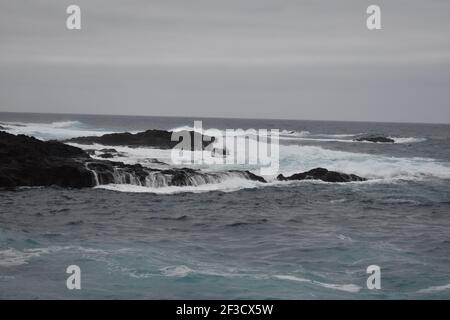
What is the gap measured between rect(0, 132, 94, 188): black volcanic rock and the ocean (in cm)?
85

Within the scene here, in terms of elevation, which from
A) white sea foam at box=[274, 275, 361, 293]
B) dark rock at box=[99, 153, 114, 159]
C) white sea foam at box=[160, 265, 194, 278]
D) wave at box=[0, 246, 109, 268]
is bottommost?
white sea foam at box=[274, 275, 361, 293]

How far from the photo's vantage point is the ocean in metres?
11.5

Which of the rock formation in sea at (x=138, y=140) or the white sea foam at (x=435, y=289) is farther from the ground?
the rock formation in sea at (x=138, y=140)

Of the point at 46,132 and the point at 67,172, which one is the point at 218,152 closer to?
the point at 67,172

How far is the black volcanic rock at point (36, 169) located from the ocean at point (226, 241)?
2.78 feet

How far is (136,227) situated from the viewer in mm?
17312

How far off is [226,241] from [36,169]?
1216cm

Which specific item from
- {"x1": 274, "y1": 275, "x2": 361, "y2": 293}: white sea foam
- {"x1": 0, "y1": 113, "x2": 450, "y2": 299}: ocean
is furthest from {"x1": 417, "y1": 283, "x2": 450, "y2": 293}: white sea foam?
{"x1": 274, "y1": 275, "x2": 361, "y2": 293}: white sea foam

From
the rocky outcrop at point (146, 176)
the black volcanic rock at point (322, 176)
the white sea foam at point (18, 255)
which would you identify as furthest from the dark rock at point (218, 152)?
the white sea foam at point (18, 255)

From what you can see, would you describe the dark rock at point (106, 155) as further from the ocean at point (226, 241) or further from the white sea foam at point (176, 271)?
the white sea foam at point (176, 271)

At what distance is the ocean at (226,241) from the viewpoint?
1150 centimetres

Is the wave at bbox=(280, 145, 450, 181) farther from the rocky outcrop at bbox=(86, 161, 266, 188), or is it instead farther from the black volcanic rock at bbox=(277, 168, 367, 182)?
the rocky outcrop at bbox=(86, 161, 266, 188)

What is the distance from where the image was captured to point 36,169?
24.8 metres
